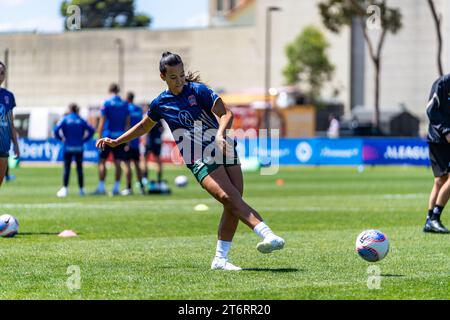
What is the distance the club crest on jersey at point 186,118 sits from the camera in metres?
10.4

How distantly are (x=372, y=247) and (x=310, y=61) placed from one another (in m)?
76.9

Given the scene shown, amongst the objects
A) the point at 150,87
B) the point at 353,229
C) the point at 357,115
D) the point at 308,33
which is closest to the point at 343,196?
the point at 353,229

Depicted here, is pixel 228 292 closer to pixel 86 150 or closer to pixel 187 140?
pixel 187 140

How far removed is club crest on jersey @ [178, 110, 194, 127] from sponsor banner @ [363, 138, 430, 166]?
32203 mm

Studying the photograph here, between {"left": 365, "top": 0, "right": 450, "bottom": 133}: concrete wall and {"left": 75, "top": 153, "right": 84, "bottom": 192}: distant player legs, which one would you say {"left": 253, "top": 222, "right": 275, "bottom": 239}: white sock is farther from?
{"left": 365, "top": 0, "right": 450, "bottom": 133}: concrete wall

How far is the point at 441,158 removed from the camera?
1449 cm

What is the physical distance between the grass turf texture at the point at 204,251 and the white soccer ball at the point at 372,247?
0.51 feet

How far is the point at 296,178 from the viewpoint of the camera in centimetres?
3412

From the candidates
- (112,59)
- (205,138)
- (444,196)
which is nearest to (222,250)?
(205,138)

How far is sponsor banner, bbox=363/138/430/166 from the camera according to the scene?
42188mm

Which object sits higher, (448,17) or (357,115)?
(448,17)

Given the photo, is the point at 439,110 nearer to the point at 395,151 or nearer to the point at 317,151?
the point at 395,151

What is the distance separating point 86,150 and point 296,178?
49.2ft

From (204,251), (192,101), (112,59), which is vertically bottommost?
(204,251)
